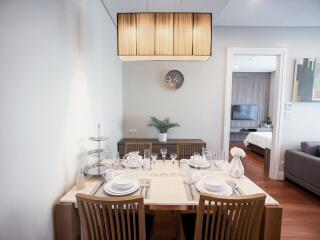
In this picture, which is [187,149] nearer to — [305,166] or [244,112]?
[305,166]

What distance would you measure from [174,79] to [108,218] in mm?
2908

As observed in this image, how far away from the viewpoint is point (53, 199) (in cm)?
143

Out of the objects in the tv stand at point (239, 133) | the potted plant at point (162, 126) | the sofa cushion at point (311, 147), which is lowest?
the tv stand at point (239, 133)

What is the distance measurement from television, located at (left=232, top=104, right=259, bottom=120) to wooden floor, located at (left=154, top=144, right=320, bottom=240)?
3.95m

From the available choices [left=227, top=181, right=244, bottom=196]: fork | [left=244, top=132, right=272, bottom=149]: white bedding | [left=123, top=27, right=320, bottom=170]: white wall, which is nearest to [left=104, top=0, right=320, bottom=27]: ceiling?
[left=123, top=27, right=320, bottom=170]: white wall

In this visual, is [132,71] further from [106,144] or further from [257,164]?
[257,164]

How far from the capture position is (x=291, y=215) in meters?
2.53

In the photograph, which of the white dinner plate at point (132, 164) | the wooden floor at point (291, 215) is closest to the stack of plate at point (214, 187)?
the white dinner plate at point (132, 164)

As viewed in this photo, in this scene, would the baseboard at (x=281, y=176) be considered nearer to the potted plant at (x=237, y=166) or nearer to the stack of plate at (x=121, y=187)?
the potted plant at (x=237, y=166)

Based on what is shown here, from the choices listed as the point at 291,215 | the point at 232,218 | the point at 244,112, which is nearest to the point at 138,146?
the point at 232,218

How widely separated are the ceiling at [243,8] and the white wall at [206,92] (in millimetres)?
300

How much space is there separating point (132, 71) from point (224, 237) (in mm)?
3134

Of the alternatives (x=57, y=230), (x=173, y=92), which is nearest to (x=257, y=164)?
(x=173, y=92)

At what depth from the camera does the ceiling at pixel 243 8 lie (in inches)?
103
